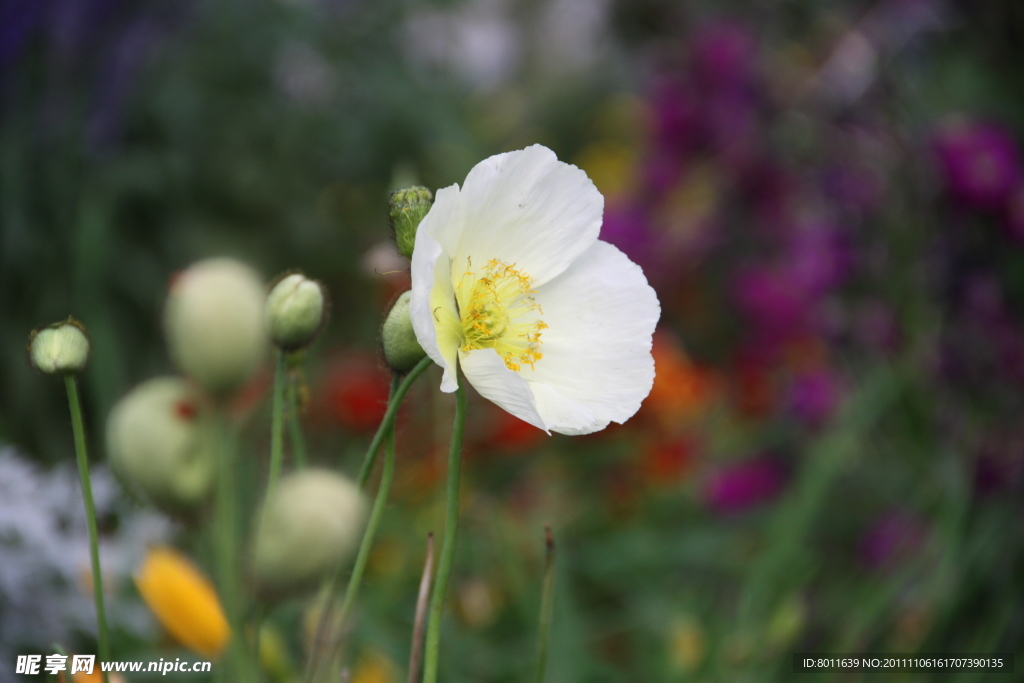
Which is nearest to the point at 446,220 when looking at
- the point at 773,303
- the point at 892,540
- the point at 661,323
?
the point at 892,540

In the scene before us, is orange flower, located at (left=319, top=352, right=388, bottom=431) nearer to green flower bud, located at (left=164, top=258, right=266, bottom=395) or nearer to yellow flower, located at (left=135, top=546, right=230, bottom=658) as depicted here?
yellow flower, located at (left=135, top=546, right=230, bottom=658)

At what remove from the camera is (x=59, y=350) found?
29cm

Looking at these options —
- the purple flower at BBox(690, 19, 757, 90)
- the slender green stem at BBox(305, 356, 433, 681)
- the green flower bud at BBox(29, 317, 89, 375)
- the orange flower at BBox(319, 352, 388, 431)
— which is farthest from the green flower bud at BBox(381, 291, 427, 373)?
the purple flower at BBox(690, 19, 757, 90)

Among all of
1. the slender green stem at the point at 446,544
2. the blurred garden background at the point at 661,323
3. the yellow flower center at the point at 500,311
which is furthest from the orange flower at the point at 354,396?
the slender green stem at the point at 446,544

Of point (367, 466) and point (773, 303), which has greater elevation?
point (773, 303)

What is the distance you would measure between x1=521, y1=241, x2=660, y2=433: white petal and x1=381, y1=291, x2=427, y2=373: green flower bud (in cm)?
8

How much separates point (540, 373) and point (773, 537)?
0.76 m

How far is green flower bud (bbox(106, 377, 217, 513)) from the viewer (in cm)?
27

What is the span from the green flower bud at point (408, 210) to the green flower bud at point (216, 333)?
81 millimetres

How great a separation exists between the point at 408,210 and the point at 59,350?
140 millimetres

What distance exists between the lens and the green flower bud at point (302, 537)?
246 mm

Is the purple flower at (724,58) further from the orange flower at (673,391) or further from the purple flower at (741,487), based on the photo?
the purple flower at (741,487)

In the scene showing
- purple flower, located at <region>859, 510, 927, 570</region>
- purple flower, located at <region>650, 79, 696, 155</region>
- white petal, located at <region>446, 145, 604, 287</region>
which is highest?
purple flower, located at <region>650, 79, 696, 155</region>

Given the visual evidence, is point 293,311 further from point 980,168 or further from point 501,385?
point 980,168
